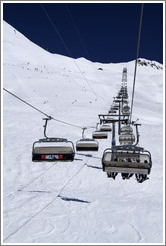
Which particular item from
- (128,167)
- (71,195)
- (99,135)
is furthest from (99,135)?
(128,167)

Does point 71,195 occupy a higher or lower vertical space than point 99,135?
lower

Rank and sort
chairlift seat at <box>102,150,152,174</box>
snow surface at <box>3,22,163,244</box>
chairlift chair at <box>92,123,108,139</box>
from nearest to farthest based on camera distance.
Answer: chairlift seat at <box>102,150,152,174</box> < snow surface at <box>3,22,163,244</box> < chairlift chair at <box>92,123,108,139</box>

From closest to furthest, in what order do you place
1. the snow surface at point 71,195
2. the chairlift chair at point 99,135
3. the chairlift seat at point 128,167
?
the chairlift seat at point 128,167, the snow surface at point 71,195, the chairlift chair at point 99,135

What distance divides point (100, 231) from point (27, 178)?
24.3 feet

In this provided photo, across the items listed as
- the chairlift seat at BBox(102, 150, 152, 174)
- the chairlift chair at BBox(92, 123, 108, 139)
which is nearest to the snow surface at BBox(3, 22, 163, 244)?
the chairlift chair at BBox(92, 123, 108, 139)

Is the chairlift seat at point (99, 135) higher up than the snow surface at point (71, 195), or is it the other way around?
the chairlift seat at point (99, 135)

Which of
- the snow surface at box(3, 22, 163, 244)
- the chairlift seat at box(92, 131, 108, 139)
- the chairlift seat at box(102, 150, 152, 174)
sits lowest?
the snow surface at box(3, 22, 163, 244)

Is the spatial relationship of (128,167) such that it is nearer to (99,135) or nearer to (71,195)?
(71,195)

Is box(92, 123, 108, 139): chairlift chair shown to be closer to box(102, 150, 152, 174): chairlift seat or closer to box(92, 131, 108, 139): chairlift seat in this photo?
box(92, 131, 108, 139): chairlift seat

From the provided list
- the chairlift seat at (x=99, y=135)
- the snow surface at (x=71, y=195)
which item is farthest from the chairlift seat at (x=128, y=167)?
the chairlift seat at (x=99, y=135)

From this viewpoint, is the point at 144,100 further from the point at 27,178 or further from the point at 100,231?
the point at 100,231

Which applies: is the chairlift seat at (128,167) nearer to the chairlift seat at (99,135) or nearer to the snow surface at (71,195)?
the snow surface at (71,195)

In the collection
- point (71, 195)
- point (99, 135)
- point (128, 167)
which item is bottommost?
point (71, 195)

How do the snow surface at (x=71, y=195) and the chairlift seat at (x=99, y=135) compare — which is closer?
the snow surface at (x=71, y=195)
